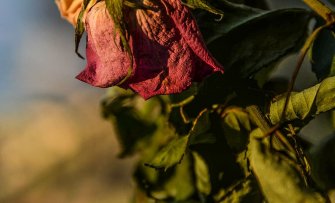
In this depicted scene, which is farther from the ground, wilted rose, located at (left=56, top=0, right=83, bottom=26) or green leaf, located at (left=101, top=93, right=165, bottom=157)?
wilted rose, located at (left=56, top=0, right=83, bottom=26)

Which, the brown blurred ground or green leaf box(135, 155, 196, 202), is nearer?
green leaf box(135, 155, 196, 202)

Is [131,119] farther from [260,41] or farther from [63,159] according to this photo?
[63,159]

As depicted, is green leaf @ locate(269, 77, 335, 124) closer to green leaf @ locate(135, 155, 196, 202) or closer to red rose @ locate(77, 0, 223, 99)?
red rose @ locate(77, 0, 223, 99)

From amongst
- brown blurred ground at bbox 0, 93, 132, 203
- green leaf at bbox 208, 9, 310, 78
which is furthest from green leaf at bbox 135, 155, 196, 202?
brown blurred ground at bbox 0, 93, 132, 203

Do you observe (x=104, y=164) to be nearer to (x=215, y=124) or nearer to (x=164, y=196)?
(x=164, y=196)

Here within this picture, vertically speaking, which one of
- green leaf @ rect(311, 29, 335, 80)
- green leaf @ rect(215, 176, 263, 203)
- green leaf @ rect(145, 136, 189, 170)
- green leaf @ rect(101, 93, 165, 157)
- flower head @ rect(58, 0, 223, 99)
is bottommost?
green leaf @ rect(101, 93, 165, 157)

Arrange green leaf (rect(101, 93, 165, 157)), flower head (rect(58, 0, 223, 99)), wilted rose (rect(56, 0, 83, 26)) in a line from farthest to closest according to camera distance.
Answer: green leaf (rect(101, 93, 165, 157))
wilted rose (rect(56, 0, 83, 26))
flower head (rect(58, 0, 223, 99))

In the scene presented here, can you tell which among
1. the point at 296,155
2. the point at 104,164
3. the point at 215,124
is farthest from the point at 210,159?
the point at 104,164
